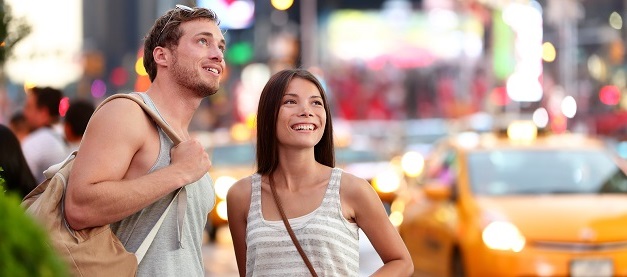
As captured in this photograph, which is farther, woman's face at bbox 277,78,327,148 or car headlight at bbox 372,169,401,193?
car headlight at bbox 372,169,401,193

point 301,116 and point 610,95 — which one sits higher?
point 610,95

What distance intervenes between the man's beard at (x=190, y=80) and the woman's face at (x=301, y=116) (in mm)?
278

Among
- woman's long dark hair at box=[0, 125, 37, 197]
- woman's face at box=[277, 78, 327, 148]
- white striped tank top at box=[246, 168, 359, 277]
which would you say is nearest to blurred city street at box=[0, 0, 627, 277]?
woman's long dark hair at box=[0, 125, 37, 197]

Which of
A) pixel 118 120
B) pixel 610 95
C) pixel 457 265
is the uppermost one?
pixel 610 95

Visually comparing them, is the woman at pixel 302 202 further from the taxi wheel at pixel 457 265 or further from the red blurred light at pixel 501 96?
the red blurred light at pixel 501 96

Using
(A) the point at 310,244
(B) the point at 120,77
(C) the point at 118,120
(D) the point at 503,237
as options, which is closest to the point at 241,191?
(A) the point at 310,244

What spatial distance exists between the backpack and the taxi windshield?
23.8 feet

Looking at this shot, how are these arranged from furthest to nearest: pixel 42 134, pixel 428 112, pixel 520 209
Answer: pixel 428 112, pixel 520 209, pixel 42 134

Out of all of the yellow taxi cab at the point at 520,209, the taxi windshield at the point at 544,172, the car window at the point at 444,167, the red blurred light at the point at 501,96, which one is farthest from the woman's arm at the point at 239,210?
the red blurred light at the point at 501,96

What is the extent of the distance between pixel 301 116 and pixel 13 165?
174cm

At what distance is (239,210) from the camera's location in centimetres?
463

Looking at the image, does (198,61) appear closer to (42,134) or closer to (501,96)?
(42,134)

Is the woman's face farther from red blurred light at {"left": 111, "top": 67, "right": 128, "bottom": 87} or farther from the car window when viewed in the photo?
red blurred light at {"left": 111, "top": 67, "right": 128, "bottom": 87}

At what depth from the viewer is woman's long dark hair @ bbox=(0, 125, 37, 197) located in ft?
18.9
